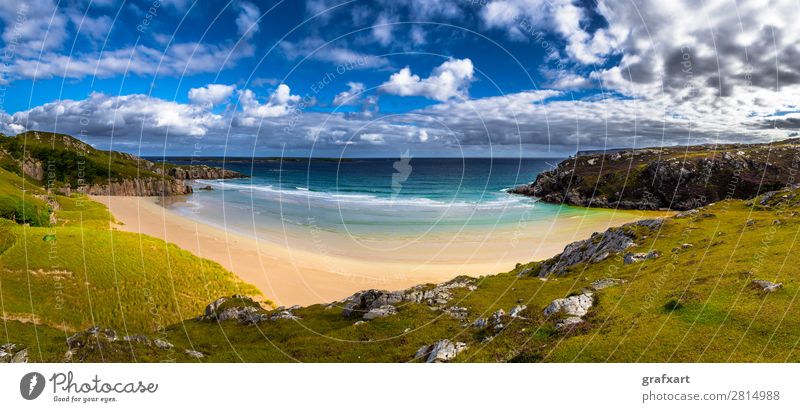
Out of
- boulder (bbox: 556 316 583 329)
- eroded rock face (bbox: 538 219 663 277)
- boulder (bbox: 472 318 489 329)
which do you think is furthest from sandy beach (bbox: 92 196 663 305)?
boulder (bbox: 556 316 583 329)

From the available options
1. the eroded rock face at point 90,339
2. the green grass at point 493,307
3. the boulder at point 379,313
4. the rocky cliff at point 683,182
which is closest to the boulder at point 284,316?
the green grass at point 493,307

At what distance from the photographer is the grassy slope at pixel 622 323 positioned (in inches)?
514

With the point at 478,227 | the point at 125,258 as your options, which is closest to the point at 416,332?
the point at 125,258

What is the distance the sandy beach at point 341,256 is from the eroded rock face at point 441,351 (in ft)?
73.5

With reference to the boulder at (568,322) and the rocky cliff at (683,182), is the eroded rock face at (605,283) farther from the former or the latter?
the rocky cliff at (683,182)

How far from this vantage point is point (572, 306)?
1727 cm

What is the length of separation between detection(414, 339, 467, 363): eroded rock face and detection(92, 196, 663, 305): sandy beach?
73.5 ft

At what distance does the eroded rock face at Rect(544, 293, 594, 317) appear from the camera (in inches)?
663

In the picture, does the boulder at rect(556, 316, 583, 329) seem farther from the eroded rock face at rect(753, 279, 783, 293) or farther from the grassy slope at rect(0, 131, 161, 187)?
the grassy slope at rect(0, 131, 161, 187)

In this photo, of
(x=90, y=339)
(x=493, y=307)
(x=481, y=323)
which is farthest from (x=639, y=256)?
(x=90, y=339)

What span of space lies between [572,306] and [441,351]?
6757 mm

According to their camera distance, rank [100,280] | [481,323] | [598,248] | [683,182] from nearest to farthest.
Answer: [481,323] → [598,248] → [100,280] → [683,182]

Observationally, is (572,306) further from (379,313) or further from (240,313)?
(240,313)
